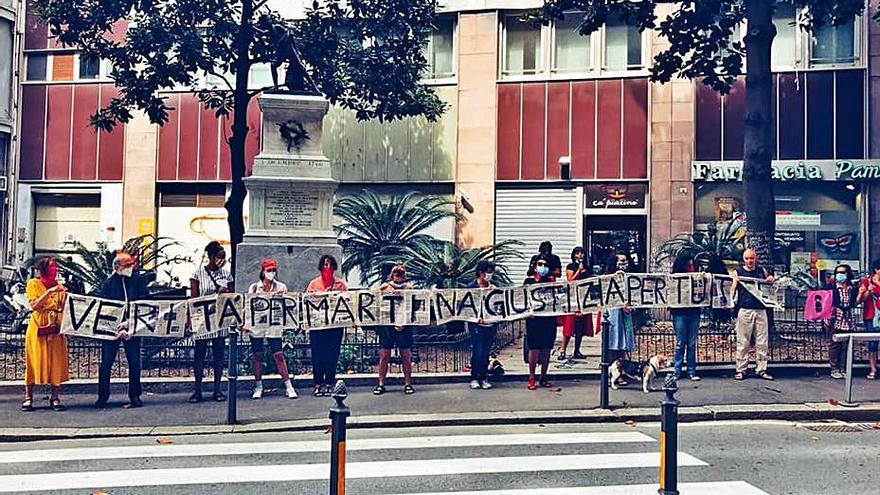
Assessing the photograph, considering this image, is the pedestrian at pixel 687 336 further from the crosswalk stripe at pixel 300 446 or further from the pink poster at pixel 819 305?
the crosswalk stripe at pixel 300 446

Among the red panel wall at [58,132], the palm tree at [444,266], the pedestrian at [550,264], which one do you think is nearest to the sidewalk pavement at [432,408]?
the pedestrian at [550,264]

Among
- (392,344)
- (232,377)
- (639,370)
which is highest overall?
(392,344)

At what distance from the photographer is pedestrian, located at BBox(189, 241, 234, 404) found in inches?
395

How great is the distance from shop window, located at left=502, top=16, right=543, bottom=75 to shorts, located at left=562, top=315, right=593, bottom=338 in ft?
39.3

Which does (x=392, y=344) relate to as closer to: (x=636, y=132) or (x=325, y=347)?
(x=325, y=347)

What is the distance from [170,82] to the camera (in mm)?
15891

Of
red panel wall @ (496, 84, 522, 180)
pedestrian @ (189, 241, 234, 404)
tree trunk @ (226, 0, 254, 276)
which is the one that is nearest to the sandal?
pedestrian @ (189, 241, 234, 404)

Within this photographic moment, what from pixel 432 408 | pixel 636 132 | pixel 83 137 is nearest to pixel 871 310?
pixel 432 408

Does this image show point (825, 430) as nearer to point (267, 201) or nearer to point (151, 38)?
point (267, 201)

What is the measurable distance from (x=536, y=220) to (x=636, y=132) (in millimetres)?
3625

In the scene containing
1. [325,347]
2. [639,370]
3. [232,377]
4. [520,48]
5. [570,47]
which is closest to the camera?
[232,377]

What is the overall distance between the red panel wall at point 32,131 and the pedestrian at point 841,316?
2257 cm

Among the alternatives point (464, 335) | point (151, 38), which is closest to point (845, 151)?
point (464, 335)

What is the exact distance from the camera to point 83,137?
25.0 metres
